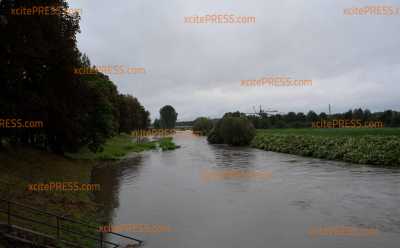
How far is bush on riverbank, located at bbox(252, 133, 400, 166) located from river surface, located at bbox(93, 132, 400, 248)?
534 cm

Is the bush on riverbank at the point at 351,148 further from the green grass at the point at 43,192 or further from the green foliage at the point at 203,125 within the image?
the green foliage at the point at 203,125

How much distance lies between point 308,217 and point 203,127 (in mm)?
108551

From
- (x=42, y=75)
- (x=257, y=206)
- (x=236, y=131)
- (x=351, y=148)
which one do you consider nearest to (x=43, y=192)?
(x=42, y=75)

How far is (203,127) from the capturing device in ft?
412

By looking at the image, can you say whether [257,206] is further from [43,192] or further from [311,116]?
[311,116]

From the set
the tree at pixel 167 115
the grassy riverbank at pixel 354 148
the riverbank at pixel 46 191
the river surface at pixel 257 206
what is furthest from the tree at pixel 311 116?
the riverbank at pixel 46 191

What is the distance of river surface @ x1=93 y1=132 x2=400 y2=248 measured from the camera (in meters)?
14.2

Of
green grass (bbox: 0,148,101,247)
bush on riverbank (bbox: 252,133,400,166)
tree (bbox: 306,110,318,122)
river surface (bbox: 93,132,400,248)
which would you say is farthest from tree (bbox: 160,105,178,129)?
green grass (bbox: 0,148,101,247)

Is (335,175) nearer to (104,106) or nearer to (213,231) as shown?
(213,231)

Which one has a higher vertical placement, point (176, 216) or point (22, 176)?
point (22, 176)

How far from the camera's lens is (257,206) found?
19406mm

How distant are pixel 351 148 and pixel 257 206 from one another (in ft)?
88.9

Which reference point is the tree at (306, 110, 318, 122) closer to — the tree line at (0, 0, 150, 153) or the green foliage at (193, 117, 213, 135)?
the green foliage at (193, 117, 213, 135)

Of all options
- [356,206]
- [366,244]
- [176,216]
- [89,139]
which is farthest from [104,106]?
[366,244]
